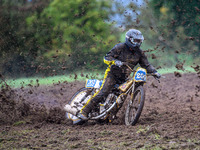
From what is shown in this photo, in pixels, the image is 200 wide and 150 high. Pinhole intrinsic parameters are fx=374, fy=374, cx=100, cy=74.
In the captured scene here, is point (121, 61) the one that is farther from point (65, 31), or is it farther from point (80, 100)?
point (65, 31)

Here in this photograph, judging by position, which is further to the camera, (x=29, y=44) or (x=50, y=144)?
(x=29, y=44)

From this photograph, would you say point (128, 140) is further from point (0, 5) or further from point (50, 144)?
point (0, 5)

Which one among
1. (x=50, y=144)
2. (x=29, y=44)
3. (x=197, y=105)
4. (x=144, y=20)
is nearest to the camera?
(x=50, y=144)

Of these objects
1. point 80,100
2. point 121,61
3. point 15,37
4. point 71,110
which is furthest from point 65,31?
point 121,61

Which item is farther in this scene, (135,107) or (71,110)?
(71,110)

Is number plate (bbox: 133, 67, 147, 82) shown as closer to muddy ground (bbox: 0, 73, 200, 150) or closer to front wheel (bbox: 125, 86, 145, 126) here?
front wheel (bbox: 125, 86, 145, 126)

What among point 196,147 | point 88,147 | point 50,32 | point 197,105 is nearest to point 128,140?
point 88,147

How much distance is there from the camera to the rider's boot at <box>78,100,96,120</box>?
352 inches

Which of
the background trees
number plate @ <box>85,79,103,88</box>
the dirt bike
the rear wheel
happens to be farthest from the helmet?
the background trees

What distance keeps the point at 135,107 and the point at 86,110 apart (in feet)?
4.30

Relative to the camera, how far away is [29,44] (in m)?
23.9

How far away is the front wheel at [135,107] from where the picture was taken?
7.99 meters

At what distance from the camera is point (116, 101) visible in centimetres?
856

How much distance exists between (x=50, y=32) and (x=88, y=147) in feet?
63.0
